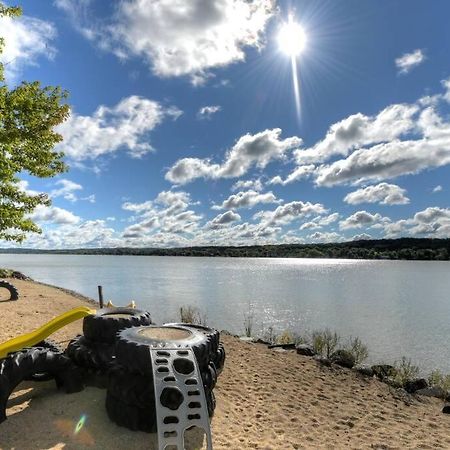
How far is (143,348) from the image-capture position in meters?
6.15

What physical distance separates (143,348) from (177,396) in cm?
92

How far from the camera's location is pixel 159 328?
24.0 ft

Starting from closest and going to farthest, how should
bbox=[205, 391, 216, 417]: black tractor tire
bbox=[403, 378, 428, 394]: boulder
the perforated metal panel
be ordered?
the perforated metal panel < bbox=[205, 391, 216, 417]: black tractor tire < bbox=[403, 378, 428, 394]: boulder

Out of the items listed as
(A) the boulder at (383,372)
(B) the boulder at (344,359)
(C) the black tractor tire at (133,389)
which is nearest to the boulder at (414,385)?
(A) the boulder at (383,372)

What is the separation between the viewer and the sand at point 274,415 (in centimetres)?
608

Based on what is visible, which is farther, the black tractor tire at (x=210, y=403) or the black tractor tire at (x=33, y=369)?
the black tractor tire at (x=210, y=403)

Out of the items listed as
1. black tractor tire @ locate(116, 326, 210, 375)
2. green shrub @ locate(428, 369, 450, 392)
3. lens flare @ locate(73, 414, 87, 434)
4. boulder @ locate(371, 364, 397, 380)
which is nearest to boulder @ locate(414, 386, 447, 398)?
green shrub @ locate(428, 369, 450, 392)

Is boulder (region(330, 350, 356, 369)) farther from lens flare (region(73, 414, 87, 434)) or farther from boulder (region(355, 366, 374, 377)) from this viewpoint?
lens flare (region(73, 414, 87, 434))

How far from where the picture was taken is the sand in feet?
19.9

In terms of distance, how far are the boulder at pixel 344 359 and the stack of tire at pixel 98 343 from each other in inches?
268

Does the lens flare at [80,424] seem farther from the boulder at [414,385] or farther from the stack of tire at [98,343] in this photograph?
the boulder at [414,385]

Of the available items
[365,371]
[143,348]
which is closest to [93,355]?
[143,348]

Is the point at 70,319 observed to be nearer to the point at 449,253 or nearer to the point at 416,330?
the point at 416,330

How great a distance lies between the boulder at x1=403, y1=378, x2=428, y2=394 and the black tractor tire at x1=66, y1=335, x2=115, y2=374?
7.95 m
